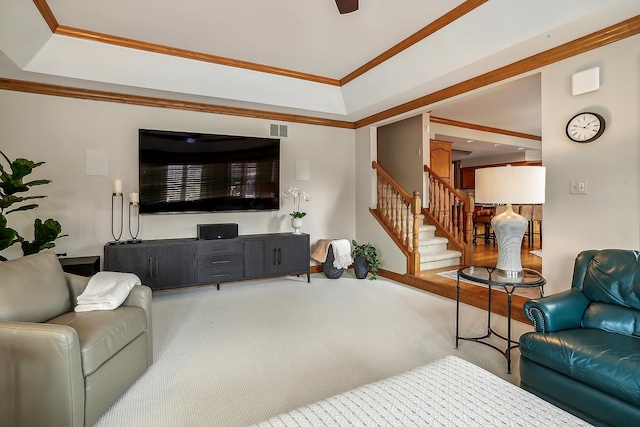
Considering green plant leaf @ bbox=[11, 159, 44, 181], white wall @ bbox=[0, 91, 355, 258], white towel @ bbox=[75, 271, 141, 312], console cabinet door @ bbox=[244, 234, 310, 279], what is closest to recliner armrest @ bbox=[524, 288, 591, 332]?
white towel @ bbox=[75, 271, 141, 312]

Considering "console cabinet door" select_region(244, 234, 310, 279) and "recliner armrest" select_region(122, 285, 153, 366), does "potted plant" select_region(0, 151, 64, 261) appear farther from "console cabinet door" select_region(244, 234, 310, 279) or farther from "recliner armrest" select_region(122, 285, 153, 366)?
"console cabinet door" select_region(244, 234, 310, 279)

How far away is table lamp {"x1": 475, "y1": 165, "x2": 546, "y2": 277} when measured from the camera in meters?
2.33

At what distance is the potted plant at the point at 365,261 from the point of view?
194 inches

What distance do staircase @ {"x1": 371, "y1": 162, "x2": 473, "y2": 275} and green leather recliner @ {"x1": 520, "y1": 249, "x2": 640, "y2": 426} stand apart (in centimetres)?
252

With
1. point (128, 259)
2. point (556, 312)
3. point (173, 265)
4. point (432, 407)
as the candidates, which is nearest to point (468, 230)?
point (556, 312)

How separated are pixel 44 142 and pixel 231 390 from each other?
3705mm

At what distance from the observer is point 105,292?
84.2 inches

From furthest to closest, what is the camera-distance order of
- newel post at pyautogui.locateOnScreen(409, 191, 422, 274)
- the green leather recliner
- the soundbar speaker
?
newel post at pyautogui.locateOnScreen(409, 191, 422, 274), the soundbar speaker, the green leather recliner

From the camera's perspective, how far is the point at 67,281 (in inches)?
88.7

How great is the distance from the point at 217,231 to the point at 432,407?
3.61 m

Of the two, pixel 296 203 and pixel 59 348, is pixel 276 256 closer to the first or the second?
pixel 296 203

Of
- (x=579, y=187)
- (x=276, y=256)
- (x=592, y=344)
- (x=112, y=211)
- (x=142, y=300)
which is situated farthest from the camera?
(x=276, y=256)

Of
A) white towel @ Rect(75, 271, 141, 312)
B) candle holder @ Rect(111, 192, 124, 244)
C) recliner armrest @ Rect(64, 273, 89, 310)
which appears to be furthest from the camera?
candle holder @ Rect(111, 192, 124, 244)

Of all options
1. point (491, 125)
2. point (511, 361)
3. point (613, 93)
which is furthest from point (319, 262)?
point (491, 125)
